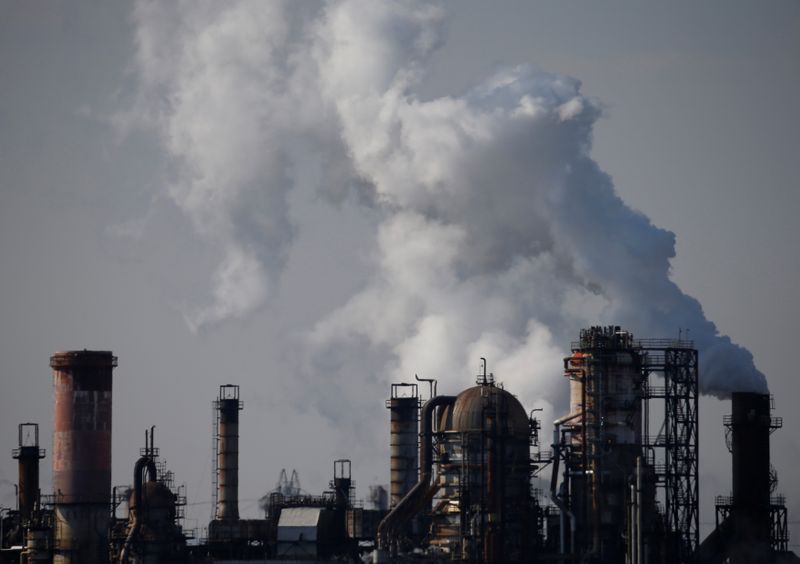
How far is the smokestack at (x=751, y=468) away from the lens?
105 m

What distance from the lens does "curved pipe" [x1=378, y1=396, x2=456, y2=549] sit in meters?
111

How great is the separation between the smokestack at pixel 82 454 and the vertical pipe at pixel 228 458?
741 centimetres

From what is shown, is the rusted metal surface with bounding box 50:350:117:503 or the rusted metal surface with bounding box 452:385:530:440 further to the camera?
the rusted metal surface with bounding box 50:350:117:503

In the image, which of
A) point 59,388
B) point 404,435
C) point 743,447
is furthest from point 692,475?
point 59,388

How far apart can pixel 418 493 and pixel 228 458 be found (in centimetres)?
1920

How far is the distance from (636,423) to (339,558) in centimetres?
2120

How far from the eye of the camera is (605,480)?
344 feet

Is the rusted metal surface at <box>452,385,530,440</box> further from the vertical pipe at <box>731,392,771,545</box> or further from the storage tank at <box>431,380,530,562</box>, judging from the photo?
the vertical pipe at <box>731,392,771,545</box>

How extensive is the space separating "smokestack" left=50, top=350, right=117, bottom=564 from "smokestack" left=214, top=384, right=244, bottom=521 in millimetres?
7400

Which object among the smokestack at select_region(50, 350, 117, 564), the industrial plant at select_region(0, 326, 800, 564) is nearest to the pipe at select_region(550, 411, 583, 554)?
the industrial plant at select_region(0, 326, 800, 564)

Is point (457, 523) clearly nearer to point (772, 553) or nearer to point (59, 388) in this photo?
point (772, 553)

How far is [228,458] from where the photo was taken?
126 meters

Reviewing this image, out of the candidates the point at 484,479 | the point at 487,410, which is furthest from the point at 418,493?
the point at 487,410

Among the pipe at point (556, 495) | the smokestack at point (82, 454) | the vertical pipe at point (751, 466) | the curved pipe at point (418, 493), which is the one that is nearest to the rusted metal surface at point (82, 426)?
the smokestack at point (82, 454)
